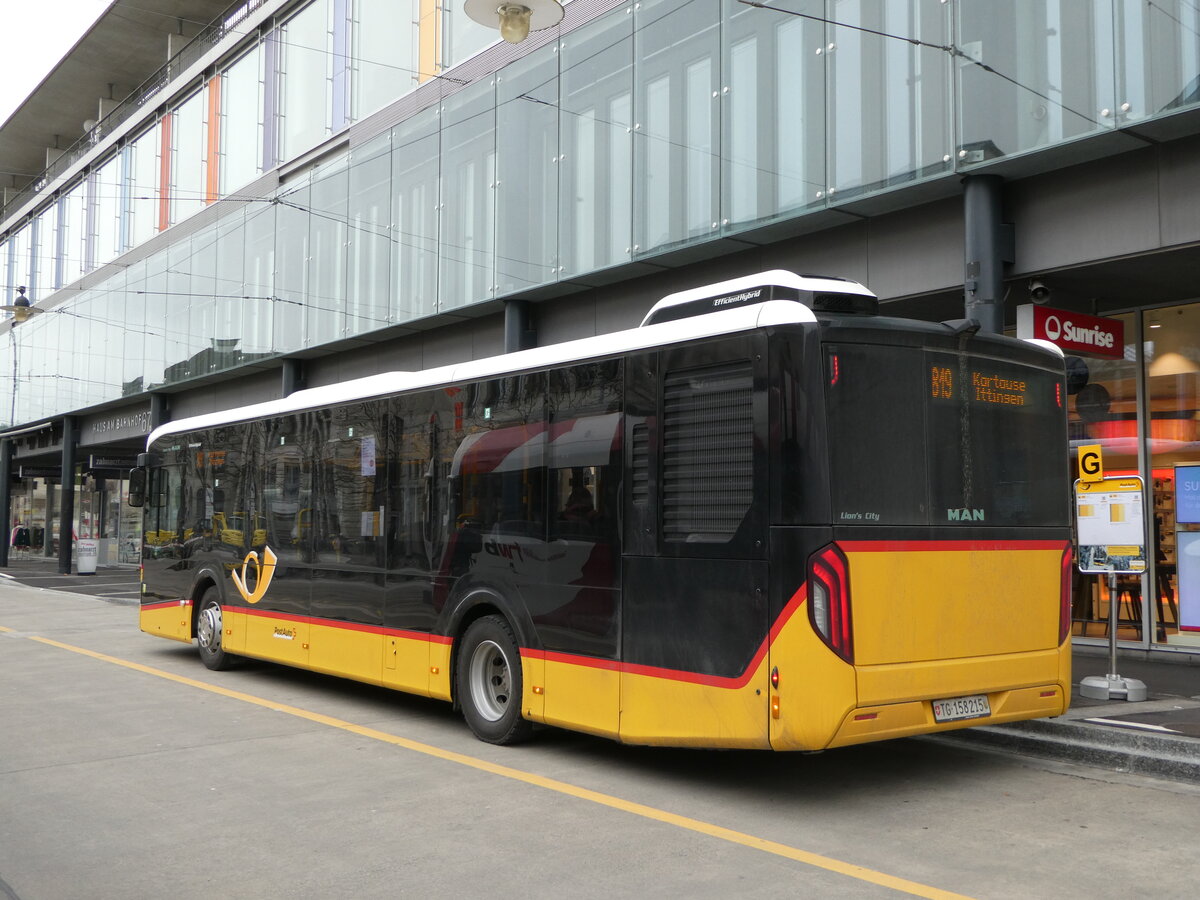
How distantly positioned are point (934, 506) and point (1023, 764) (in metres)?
2.35

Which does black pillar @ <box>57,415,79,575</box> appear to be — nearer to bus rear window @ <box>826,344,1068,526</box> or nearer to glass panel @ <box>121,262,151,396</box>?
glass panel @ <box>121,262,151,396</box>

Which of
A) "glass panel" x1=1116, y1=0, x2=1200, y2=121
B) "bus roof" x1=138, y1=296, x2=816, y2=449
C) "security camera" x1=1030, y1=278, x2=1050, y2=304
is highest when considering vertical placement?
"glass panel" x1=1116, y1=0, x2=1200, y2=121

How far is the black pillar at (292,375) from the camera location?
77.8 feet

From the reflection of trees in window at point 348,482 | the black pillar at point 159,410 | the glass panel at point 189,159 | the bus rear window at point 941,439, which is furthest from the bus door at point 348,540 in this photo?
the glass panel at point 189,159

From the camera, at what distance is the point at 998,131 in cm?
1077

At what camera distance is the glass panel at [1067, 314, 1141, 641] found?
42.7 feet

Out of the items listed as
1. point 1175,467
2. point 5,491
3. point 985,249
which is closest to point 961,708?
point 985,249

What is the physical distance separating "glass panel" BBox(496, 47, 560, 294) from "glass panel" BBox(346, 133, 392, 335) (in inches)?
147

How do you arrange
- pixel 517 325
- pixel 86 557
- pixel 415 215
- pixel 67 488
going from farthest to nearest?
pixel 67 488, pixel 86 557, pixel 415 215, pixel 517 325

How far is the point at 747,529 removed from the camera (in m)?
6.45

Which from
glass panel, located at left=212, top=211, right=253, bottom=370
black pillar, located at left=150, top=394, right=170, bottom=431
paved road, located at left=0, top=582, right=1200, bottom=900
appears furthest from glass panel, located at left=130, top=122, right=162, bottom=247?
paved road, located at left=0, top=582, right=1200, bottom=900

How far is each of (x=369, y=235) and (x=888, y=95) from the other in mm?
11894

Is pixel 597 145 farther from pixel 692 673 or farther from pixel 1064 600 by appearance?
pixel 692 673

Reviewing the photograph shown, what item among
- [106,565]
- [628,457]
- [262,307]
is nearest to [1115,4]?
[628,457]
